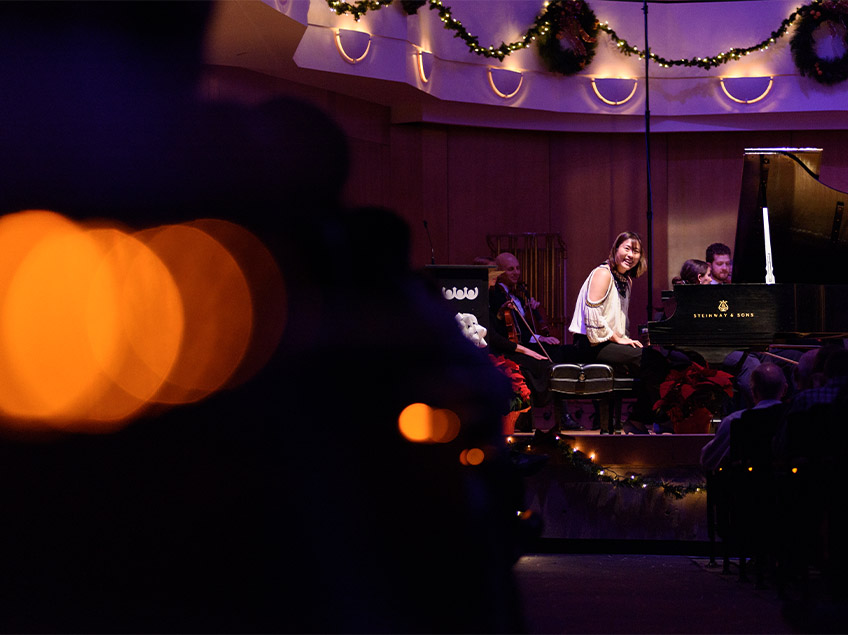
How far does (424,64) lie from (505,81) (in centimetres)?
105

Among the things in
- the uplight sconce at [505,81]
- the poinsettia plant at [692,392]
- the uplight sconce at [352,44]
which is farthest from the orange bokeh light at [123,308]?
the uplight sconce at [505,81]

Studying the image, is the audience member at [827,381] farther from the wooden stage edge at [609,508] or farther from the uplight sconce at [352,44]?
the uplight sconce at [352,44]

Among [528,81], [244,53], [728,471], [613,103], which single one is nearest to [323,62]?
[244,53]

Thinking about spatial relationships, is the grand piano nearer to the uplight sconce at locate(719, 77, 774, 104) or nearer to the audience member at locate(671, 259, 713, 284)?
the audience member at locate(671, 259, 713, 284)

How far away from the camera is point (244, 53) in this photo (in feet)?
25.8

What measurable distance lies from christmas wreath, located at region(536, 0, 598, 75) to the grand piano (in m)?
4.19

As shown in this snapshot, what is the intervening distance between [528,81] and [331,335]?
8937 mm

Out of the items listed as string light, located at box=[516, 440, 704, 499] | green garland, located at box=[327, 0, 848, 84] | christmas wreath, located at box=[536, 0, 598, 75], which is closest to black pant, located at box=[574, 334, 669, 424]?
string light, located at box=[516, 440, 704, 499]

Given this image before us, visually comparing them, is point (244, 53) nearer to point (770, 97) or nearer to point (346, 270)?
point (770, 97)

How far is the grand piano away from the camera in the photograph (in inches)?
235

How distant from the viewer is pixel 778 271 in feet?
20.0

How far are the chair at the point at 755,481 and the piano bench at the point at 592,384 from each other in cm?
226

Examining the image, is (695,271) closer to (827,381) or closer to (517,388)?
(517,388)

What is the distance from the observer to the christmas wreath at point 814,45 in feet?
31.7
